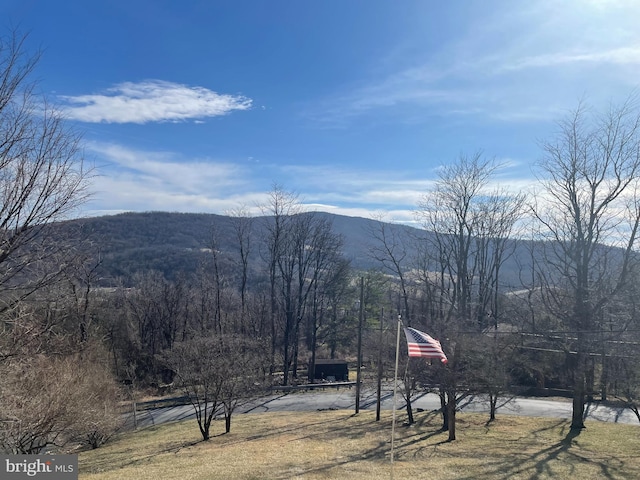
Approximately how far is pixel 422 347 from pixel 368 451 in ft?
22.5

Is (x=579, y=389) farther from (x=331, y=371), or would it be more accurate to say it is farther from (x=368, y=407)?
(x=331, y=371)

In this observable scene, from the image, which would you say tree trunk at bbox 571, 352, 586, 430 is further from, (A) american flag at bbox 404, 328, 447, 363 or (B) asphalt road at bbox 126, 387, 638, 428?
(A) american flag at bbox 404, 328, 447, 363

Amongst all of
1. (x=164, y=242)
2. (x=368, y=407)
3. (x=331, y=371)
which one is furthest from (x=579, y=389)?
(x=164, y=242)

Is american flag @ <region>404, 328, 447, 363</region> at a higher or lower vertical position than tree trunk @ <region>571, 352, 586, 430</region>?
higher

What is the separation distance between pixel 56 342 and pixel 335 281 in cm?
3751

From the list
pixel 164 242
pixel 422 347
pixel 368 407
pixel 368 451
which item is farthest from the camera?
pixel 164 242

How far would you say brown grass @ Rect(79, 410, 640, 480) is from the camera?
11562 millimetres

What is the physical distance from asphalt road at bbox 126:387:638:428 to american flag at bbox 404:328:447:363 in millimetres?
15384

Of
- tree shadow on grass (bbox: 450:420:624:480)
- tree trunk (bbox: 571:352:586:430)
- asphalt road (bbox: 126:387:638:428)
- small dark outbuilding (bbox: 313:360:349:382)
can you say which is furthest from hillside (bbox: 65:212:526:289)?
tree shadow on grass (bbox: 450:420:624:480)

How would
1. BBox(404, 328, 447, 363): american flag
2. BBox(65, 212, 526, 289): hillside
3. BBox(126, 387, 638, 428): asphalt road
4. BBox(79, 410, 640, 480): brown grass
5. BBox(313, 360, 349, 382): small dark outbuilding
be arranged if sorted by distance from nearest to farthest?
BBox(404, 328, 447, 363): american flag → BBox(79, 410, 640, 480): brown grass → BBox(126, 387, 638, 428): asphalt road → BBox(313, 360, 349, 382): small dark outbuilding → BBox(65, 212, 526, 289): hillside

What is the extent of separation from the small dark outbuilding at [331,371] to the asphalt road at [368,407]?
18.1 feet

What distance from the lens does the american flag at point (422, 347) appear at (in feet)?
30.9

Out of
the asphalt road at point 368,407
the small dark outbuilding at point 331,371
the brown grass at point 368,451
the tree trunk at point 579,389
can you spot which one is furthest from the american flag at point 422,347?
the small dark outbuilding at point 331,371

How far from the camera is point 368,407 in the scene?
26.2 meters
